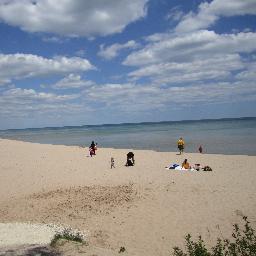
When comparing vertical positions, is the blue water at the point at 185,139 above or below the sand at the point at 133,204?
above

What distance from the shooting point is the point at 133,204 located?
1556 cm

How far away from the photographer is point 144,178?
2081 centimetres

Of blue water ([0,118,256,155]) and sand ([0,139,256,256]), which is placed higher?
blue water ([0,118,256,155])

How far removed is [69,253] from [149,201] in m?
7.86

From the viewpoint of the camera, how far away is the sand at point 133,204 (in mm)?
12070

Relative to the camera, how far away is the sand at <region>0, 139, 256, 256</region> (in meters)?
12.1

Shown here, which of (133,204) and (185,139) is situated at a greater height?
(185,139)

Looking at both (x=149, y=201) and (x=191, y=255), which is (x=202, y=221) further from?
(x=191, y=255)

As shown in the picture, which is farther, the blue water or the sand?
the blue water

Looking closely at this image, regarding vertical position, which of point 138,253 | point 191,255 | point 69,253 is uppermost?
point 191,255

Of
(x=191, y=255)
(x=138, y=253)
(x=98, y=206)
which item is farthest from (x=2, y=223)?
(x=191, y=255)

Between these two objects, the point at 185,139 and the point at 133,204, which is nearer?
the point at 133,204

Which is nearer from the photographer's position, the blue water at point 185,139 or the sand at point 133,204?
the sand at point 133,204

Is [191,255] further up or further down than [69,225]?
further up
